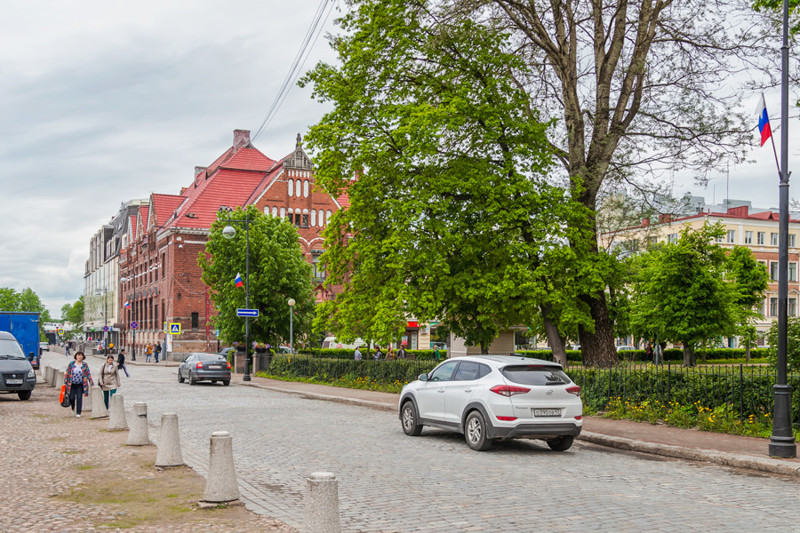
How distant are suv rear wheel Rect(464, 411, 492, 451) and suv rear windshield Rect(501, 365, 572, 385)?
2.79 feet

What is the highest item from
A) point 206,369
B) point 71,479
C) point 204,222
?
point 204,222

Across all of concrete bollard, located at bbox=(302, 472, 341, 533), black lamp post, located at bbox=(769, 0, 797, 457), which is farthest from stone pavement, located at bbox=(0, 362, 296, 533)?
black lamp post, located at bbox=(769, 0, 797, 457)

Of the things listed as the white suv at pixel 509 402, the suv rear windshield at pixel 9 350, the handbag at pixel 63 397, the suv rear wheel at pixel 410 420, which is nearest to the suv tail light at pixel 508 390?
the white suv at pixel 509 402

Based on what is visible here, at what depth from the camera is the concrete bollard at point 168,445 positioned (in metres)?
10.9

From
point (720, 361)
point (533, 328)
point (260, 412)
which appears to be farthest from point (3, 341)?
point (720, 361)

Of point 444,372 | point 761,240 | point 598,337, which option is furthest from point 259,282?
point 761,240

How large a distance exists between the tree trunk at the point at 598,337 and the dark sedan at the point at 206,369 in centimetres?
1742

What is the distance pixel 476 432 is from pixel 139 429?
5.74 metres

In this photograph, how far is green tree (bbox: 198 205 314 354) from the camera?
1827 inches

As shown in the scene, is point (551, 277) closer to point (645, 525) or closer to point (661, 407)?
point (661, 407)

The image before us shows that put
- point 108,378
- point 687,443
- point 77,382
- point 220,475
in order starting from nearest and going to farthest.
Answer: point 220,475, point 687,443, point 77,382, point 108,378

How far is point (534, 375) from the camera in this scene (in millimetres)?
13352

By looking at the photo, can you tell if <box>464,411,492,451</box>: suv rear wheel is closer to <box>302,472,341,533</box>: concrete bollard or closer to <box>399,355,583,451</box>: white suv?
<box>399,355,583,451</box>: white suv

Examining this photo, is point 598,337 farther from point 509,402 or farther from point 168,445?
point 168,445
